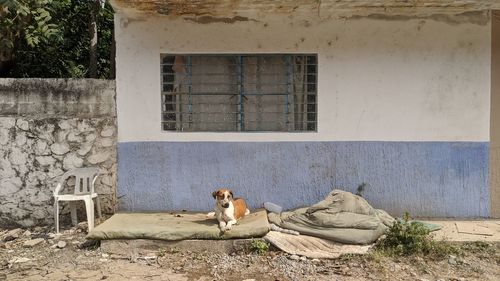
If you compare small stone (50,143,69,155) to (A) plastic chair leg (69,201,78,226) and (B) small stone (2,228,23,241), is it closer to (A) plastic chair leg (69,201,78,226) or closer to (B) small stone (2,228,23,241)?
(A) plastic chair leg (69,201,78,226)

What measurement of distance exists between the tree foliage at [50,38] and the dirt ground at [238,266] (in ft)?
10.3

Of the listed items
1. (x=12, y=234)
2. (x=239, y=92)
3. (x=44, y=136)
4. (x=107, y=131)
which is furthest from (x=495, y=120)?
(x=12, y=234)

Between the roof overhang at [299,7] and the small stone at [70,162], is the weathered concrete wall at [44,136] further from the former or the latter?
the roof overhang at [299,7]

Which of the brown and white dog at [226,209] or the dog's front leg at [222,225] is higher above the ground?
the brown and white dog at [226,209]

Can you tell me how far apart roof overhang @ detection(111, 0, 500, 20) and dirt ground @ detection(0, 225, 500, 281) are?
2687mm

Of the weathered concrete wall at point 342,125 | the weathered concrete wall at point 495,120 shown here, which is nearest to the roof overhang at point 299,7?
the weathered concrete wall at point 342,125

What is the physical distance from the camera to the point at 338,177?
5840 mm

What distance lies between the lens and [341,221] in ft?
16.3

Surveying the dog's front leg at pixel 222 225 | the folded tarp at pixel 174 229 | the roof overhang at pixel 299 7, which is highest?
the roof overhang at pixel 299 7

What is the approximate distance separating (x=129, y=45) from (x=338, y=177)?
308cm

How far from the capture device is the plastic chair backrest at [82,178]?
18.5ft

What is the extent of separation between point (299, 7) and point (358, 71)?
3.67ft

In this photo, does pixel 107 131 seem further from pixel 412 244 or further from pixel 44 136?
pixel 412 244

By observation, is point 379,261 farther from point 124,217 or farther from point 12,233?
point 12,233
